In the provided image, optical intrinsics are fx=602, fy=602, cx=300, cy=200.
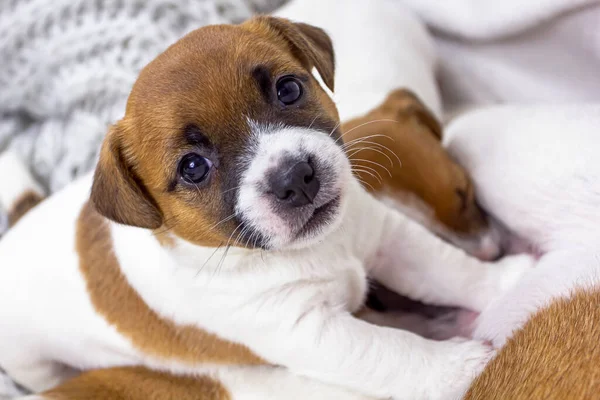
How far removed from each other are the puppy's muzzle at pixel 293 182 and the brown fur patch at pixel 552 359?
61 centimetres

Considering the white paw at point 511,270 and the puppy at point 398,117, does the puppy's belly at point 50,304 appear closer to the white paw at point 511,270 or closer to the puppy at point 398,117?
the puppy at point 398,117

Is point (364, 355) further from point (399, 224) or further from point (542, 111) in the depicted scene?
point (542, 111)

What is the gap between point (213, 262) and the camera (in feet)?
5.61

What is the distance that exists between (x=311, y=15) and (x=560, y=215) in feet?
4.70

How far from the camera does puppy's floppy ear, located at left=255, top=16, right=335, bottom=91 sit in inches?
69.4

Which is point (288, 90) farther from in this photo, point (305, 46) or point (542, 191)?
point (542, 191)

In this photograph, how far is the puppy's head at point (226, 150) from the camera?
4.72 ft

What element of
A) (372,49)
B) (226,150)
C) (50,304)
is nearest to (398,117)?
(372,49)

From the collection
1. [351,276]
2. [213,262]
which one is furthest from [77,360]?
[351,276]

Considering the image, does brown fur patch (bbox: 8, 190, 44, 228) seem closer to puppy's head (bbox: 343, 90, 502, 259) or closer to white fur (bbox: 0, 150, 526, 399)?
white fur (bbox: 0, 150, 526, 399)

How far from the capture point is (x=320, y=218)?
1.52 metres

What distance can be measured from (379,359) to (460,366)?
23 cm

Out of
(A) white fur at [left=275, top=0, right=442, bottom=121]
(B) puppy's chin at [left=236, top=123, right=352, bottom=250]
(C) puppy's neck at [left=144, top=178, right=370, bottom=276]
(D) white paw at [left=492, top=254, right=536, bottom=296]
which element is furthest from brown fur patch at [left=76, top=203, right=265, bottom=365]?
(A) white fur at [left=275, top=0, right=442, bottom=121]

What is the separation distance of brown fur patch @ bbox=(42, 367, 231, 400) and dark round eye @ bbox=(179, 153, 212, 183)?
688mm
